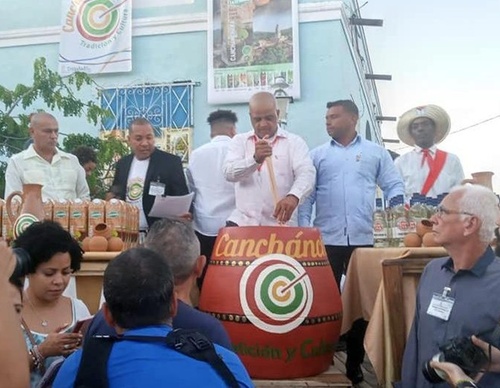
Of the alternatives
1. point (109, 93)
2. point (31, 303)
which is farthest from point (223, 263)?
point (109, 93)

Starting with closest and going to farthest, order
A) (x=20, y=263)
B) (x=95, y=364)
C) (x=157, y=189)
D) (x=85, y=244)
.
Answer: (x=95, y=364) < (x=20, y=263) < (x=85, y=244) < (x=157, y=189)

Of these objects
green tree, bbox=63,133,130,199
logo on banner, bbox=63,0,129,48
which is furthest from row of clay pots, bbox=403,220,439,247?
logo on banner, bbox=63,0,129,48

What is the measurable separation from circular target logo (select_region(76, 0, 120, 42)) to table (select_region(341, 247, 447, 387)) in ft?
30.6

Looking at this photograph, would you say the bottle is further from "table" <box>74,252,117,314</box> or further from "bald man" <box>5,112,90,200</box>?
"bald man" <box>5,112,90,200</box>

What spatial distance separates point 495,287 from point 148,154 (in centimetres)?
239

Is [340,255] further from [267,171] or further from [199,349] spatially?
[199,349]

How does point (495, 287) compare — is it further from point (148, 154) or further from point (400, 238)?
point (148, 154)

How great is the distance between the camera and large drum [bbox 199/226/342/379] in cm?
276

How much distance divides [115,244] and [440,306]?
171cm

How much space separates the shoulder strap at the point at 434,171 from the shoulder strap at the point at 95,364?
10.2 feet

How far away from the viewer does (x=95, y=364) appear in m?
1.35

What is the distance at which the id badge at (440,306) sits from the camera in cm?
226

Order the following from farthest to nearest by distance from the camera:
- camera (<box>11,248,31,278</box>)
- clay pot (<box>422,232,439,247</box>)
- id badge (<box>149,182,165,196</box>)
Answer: id badge (<box>149,182,165,196</box>)
clay pot (<box>422,232,439,247</box>)
camera (<box>11,248,31,278</box>)

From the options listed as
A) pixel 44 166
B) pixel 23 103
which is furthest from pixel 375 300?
pixel 23 103
